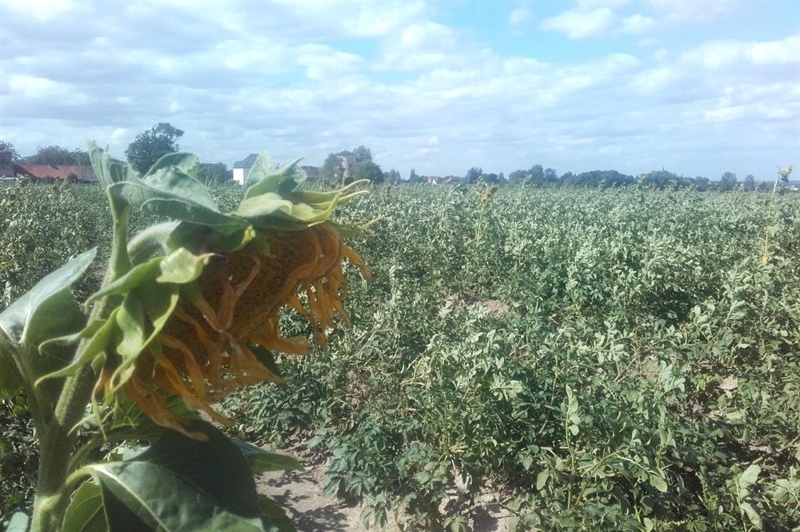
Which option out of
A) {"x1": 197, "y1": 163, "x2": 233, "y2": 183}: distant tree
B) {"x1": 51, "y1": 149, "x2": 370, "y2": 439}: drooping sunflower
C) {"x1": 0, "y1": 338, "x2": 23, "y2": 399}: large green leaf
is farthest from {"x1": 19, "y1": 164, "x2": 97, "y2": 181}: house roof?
{"x1": 51, "y1": 149, "x2": 370, "y2": 439}: drooping sunflower

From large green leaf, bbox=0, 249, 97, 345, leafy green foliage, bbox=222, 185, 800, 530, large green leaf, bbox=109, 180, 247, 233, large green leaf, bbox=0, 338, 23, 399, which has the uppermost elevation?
large green leaf, bbox=109, 180, 247, 233

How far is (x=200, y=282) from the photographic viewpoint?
1.92 ft

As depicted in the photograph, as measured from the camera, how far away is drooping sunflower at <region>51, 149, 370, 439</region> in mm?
561

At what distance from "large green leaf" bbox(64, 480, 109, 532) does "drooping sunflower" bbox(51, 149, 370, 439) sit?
139 mm

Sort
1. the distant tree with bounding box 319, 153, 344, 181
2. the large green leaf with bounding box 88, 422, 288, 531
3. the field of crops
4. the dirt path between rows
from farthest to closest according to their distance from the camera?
the distant tree with bounding box 319, 153, 344, 181
the dirt path between rows
the field of crops
the large green leaf with bounding box 88, 422, 288, 531

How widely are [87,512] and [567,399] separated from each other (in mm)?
2212

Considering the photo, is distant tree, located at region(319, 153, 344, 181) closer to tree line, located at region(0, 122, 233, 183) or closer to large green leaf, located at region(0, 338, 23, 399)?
tree line, located at region(0, 122, 233, 183)

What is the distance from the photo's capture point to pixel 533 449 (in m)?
2.61

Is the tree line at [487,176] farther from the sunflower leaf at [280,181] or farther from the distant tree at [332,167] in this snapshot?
the sunflower leaf at [280,181]

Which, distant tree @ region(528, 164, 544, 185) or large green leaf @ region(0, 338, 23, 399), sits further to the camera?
distant tree @ region(528, 164, 544, 185)

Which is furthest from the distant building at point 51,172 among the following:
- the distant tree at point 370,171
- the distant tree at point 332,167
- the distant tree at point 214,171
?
the distant tree at point 332,167

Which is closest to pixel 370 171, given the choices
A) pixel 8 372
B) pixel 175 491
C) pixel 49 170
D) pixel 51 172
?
pixel 51 172

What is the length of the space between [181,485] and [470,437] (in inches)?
88.1

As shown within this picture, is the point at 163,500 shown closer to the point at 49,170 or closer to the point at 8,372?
the point at 8,372
